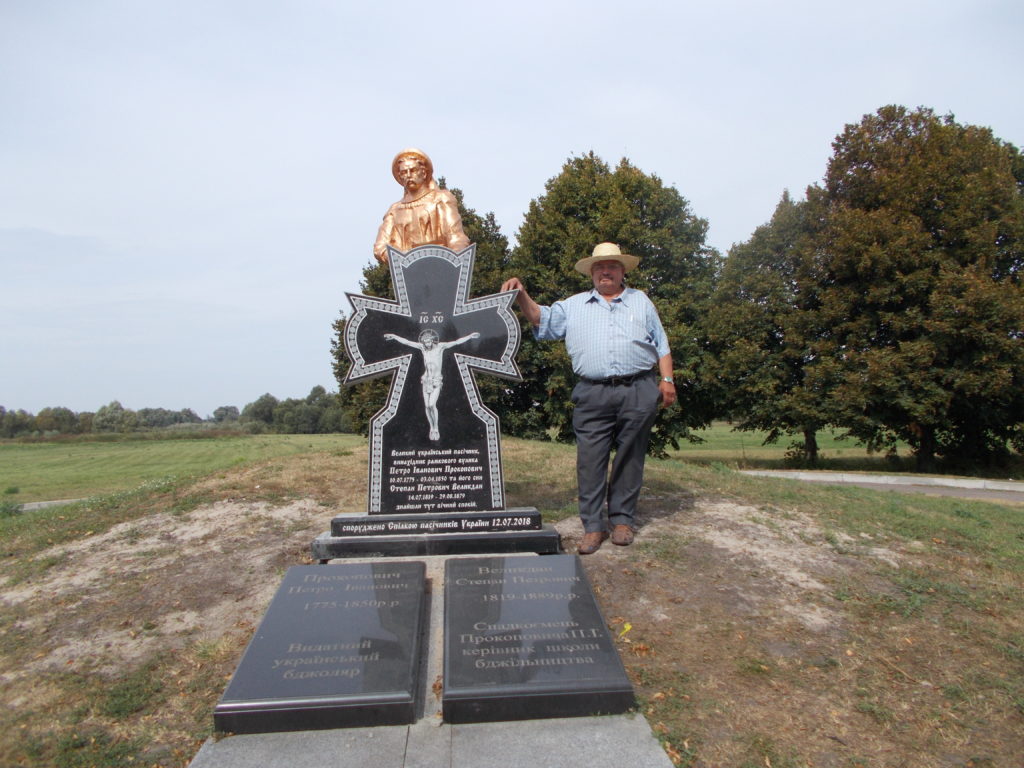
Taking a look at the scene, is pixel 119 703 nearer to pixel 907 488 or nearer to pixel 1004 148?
pixel 907 488

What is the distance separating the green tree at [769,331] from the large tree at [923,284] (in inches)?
32.3

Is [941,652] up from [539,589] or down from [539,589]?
down

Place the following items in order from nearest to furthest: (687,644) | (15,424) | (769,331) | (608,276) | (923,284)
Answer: (687,644) < (608,276) < (923,284) < (769,331) < (15,424)

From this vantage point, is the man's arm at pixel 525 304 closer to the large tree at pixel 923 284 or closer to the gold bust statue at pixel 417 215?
the gold bust statue at pixel 417 215

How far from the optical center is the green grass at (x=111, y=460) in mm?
17391

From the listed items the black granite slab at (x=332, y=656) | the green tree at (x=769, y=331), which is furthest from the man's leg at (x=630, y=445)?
the green tree at (x=769, y=331)

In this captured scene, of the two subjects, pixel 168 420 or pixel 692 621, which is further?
pixel 168 420

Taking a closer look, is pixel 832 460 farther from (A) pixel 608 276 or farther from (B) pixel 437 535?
(B) pixel 437 535

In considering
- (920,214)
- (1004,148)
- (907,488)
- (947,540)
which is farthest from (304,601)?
(1004,148)

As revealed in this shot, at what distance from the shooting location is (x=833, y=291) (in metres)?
19.3

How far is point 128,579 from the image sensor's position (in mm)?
5000

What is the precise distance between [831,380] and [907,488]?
6053 millimetres

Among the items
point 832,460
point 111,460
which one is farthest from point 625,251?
point 111,460

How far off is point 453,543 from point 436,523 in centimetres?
22
